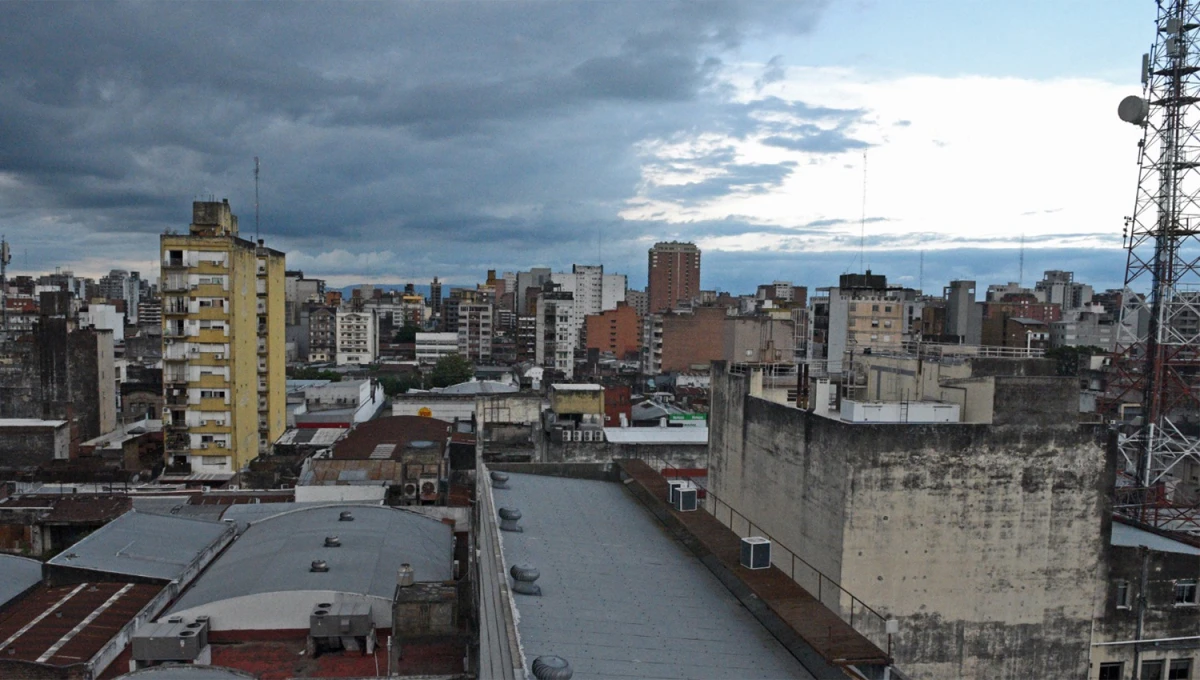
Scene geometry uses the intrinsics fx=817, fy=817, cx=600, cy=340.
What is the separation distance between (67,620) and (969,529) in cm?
2362

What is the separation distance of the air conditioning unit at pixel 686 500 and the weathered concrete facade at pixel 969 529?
2.20 metres

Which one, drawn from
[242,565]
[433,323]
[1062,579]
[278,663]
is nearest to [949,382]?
[1062,579]

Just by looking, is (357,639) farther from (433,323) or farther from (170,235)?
(433,323)

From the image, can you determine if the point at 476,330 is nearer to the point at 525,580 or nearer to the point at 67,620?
the point at 67,620

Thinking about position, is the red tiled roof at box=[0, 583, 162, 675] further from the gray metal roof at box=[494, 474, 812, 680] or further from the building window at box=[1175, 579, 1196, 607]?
the building window at box=[1175, 579, 1196, 607]

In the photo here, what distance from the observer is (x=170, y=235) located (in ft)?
141

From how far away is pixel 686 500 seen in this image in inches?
711

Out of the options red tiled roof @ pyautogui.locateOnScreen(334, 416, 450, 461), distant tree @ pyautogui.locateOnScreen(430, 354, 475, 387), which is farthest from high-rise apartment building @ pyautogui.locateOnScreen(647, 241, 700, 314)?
red tiled roof @ pyautogui.locateOnScreen(334, 416, 450, 461)

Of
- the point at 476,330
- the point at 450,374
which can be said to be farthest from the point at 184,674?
the point at 476,330

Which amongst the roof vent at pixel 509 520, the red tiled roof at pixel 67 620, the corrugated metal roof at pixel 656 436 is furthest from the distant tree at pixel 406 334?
the roof vent at pixel 509 520

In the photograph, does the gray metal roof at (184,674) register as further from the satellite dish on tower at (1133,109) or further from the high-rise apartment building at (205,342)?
the satellite dish on tower at (1133,109)

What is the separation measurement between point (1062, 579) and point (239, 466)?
4064 centimetres

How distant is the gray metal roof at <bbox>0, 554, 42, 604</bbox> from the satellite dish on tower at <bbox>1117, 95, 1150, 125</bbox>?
4075cm

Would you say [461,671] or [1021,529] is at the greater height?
[1021,529]
